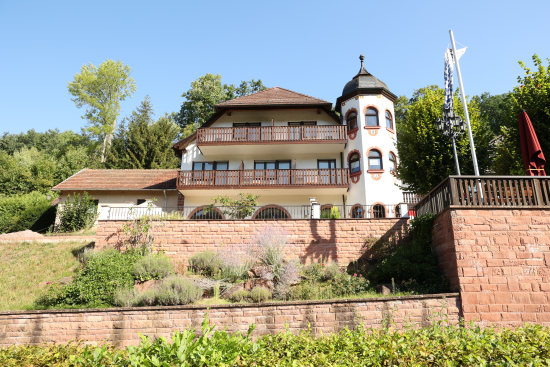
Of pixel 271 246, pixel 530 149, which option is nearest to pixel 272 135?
pixel 271 246

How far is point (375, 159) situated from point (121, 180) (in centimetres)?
1447

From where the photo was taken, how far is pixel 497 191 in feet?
33.8

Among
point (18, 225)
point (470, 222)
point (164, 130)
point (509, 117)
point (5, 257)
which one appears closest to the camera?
point (470, 222)

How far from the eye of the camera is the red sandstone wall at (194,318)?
345 inches

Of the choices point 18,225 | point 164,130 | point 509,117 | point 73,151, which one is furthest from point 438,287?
point 73,151

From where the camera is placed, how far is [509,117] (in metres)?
13.6

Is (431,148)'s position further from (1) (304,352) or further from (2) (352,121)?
(1) (304,352)

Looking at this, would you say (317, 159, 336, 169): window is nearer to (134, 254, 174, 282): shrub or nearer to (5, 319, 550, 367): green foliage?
(134, 254, 174, 282): shrub

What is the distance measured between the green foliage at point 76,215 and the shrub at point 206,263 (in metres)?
9.54

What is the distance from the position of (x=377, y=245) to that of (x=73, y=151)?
3082 centimetres

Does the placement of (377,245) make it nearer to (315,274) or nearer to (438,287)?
(315,274)

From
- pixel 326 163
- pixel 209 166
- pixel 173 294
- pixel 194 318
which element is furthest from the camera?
pixel 209 166

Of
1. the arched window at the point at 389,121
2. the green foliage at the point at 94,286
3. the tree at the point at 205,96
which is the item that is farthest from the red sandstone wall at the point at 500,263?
the tree at the point at 205,96

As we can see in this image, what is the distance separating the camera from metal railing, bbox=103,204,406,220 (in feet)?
52.1
